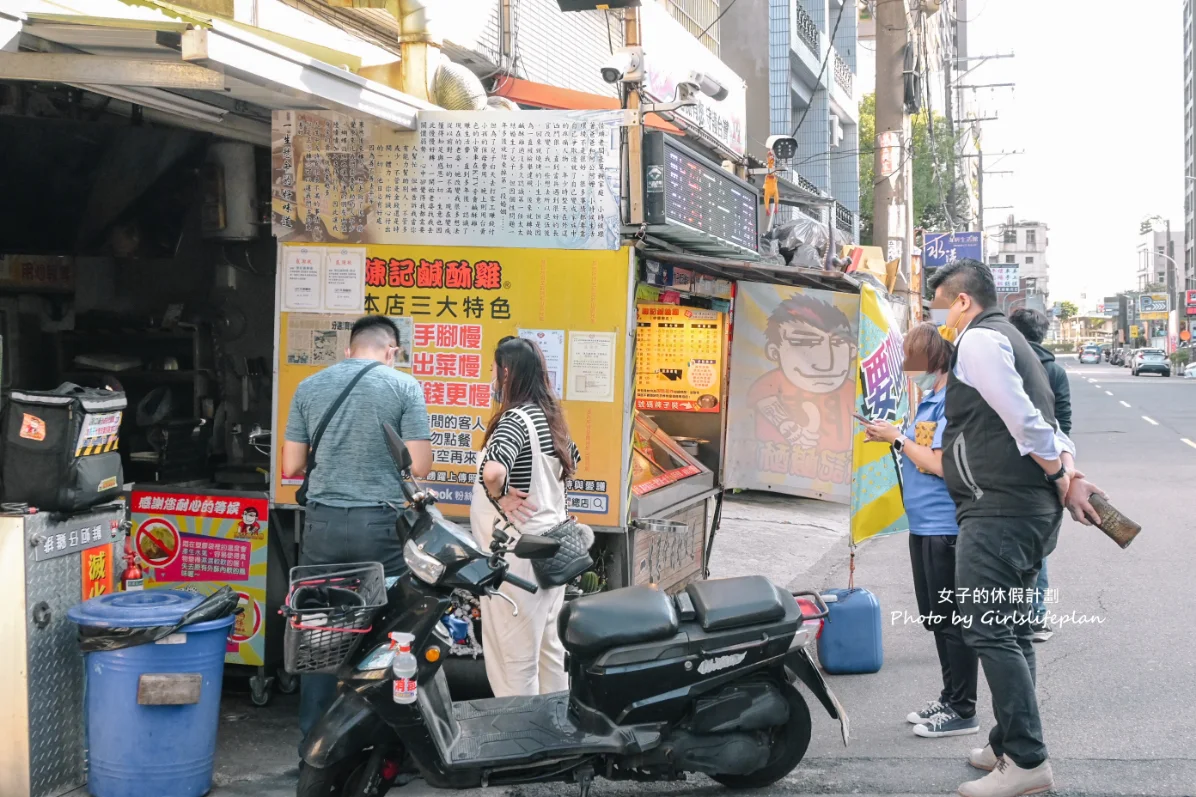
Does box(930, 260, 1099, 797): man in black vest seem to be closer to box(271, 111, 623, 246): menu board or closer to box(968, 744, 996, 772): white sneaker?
box(968, 744, 996, 772): white sneaker

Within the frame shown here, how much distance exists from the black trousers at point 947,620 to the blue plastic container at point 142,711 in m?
3.39

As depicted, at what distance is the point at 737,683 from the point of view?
4.48 metres

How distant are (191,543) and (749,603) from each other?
3.09 meters

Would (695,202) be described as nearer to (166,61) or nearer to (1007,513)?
(1007,513)

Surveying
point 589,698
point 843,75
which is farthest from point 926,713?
point 843,75

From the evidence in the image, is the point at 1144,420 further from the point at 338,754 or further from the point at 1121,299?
the point at 1121,299

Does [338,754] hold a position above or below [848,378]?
below

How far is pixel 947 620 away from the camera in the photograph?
5.45m

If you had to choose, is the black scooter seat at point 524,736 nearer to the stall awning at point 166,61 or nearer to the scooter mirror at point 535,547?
the scooter mirror at point 535,547

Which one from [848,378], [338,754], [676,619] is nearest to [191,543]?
[338,754]

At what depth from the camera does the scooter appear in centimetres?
389

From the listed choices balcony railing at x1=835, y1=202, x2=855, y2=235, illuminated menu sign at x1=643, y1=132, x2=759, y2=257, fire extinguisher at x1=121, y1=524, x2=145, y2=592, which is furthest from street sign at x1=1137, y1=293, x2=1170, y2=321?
fire extinguisher at x1=121, y1=524, x2=145, y2=592

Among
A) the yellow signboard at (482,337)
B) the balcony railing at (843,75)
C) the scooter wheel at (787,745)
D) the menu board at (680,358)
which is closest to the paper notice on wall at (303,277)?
the yellow signboard at (482,337)

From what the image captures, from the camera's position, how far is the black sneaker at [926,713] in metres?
5.50
